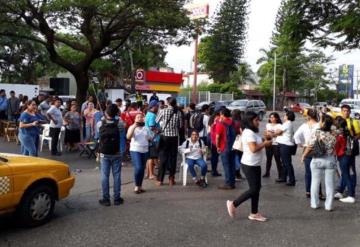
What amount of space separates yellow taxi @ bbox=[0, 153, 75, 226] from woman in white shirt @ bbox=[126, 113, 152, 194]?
177cm

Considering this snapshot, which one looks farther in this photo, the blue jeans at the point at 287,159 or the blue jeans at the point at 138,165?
the blue jeans at the point at 287,159

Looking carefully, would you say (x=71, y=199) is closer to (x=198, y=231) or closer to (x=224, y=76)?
(x=198, y=231)

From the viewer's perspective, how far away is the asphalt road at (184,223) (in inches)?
226

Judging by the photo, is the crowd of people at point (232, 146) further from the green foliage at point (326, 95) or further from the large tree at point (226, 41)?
the green foliage at point (326, 95)

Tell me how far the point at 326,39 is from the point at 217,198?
12.7ft

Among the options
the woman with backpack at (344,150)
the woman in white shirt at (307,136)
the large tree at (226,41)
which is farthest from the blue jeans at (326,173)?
the large tree at (226,41)

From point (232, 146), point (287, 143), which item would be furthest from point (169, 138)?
point (287, 143)

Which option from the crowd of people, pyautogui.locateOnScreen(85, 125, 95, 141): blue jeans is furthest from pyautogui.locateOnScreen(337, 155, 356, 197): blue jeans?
pyautogui.locateOnScreen(85, 125, 95, 141): blue jeans

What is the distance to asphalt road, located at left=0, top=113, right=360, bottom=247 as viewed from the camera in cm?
573

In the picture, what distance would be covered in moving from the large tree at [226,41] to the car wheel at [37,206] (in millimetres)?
56994

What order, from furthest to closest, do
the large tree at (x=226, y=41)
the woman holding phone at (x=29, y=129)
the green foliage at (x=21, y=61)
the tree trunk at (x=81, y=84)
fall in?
the large tree at (x=226, y=41) < the green foliage at (x=21, y=61) < the tree trunk at (x=81, y=84) < the woman holding phone at (x=29, y=129)

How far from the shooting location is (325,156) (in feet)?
23.7

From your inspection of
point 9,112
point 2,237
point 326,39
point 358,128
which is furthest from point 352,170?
point 9,112

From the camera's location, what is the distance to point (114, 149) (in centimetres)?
730
